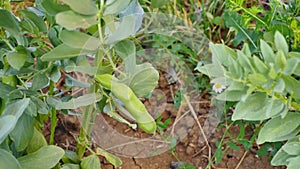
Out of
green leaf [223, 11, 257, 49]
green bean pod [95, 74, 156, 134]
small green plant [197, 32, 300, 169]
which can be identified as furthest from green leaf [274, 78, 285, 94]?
green leaf [223, 11, 257, 49]

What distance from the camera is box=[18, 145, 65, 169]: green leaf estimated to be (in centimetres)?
97

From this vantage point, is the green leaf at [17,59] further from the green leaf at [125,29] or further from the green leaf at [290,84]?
the green leaf at [290,84]

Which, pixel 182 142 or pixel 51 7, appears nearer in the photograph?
pixel 51 7

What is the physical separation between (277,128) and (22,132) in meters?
0.45

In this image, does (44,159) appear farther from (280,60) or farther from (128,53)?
(280,60)

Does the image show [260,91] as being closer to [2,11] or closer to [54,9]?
[54,9]

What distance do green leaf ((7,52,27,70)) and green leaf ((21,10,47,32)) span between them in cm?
6

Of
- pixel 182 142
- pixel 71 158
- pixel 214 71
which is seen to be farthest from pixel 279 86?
pixel 182 142

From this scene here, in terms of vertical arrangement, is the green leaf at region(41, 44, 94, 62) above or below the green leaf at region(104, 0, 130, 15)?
below

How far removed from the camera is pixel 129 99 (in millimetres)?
849

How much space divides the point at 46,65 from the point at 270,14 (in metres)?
0.61

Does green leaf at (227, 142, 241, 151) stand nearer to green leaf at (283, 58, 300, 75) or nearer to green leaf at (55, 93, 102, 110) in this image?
green leaf at (55, 93, 102, 110)

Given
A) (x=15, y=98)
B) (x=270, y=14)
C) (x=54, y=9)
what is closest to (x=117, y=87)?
(x=54, y=9)

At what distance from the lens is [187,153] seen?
1.57m
